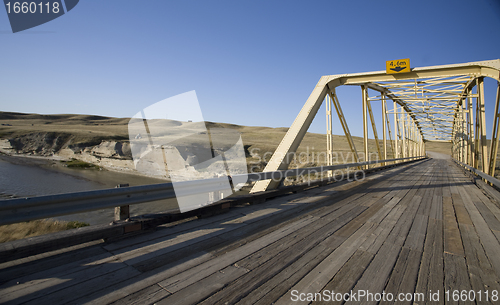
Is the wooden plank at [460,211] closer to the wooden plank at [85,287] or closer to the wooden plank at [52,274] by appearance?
the wooden plank at [85,287]

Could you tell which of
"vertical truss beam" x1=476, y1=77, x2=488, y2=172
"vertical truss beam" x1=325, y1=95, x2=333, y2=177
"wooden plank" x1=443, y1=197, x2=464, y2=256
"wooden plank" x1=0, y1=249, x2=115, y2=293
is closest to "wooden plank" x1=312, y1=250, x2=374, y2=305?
"wooden plank" x1=443, y1=197, x2=464, y2=256

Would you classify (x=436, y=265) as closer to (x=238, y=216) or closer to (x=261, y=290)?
(x=261, y=290)

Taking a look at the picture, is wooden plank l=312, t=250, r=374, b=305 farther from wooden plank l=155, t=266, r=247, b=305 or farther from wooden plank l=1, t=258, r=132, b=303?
wooden plank l=1, t=258, r=132, b=303

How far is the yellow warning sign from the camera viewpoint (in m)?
9.14

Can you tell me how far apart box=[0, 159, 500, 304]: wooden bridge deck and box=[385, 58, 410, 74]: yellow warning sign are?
6.92 metres

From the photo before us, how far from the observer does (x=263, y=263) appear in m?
2.42

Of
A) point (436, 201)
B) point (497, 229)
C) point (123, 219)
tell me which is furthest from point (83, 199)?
point (436, 201)

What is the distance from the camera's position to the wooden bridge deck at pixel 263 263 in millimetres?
1864

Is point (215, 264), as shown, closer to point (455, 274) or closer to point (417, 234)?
point (455, 274)

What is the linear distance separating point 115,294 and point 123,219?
4.59 ft

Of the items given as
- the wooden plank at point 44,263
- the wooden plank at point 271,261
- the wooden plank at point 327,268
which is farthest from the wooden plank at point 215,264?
the wooden plank at point 44,263

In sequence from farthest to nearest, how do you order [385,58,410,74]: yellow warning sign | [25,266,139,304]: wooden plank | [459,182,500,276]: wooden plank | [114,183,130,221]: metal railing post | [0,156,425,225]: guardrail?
[385,58,410,74]: yellow warning sign → [114,183,130,221]: metal railing post → [459,182,500,276]: wooden plank → [0,156,425,225]: guardrail → [25,266,139,304]: wooden plank

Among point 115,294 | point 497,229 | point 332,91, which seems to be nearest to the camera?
point 115,294

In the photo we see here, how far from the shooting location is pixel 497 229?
3871 millimetres
